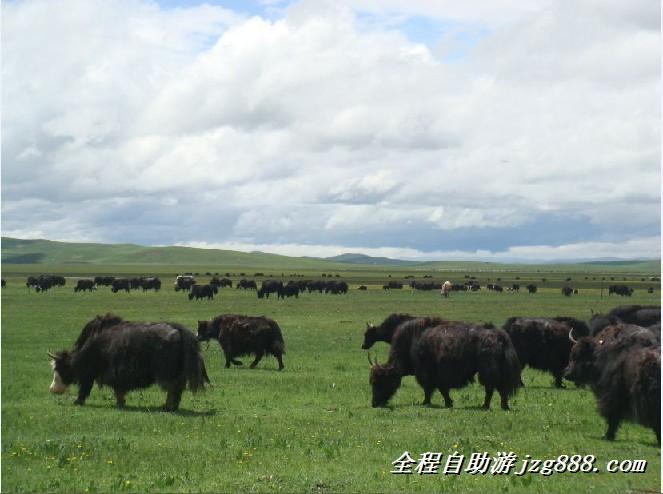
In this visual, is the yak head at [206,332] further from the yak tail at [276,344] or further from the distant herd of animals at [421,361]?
the distant herd of animals at [421,361]

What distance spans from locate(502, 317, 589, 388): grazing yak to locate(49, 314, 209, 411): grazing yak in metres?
9.83

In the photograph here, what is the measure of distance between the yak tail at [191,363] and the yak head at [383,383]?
3.89m

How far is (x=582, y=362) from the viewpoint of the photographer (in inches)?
610

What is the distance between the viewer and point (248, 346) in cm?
2506

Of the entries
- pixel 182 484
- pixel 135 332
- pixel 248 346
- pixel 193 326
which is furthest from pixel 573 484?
pixel 193 326

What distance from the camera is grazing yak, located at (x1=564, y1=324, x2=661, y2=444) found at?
12414 mm

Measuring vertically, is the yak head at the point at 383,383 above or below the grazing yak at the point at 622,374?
below

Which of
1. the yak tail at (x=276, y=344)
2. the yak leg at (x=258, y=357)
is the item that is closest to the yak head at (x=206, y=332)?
the yak leg at (x=258, y=357)

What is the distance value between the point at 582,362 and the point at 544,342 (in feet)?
21.5

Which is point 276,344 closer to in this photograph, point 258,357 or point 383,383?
point 258,357

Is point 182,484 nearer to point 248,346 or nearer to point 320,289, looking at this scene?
point 248,346

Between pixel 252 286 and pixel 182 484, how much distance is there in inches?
→ 3293

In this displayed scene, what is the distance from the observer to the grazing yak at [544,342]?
21.8 meters

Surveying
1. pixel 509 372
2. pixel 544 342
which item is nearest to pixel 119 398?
pixel 509 372
